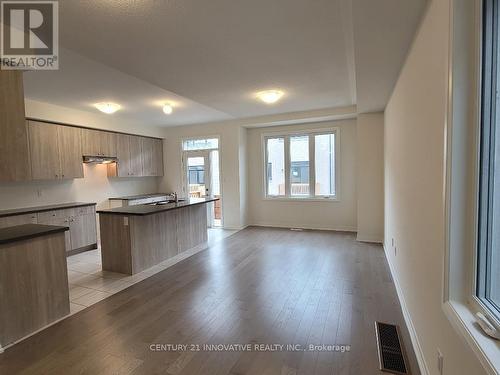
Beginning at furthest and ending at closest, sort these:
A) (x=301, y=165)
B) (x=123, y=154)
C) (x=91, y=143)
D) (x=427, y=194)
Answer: (x=301, y=165) → (x=123, y=154) → (x=91, y=143) → (x=427, y=194)

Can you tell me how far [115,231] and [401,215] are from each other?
3.63 meters

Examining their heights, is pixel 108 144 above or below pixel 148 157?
above

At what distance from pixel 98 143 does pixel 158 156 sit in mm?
1829

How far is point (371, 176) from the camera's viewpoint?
16.8 feet

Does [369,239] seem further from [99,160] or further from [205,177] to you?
[99,160]

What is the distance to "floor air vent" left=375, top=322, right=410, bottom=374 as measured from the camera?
1.92 metres

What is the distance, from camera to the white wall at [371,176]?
5.02 m

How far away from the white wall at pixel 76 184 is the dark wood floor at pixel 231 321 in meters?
2.95

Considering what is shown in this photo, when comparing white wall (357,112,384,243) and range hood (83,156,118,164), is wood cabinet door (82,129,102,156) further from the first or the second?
white wall (357,112,384,243)

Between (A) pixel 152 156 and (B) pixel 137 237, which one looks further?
(A) pixel 152 156

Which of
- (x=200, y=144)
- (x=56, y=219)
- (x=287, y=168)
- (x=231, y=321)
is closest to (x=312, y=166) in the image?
(x=287, y=168)

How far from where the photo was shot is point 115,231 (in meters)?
3.84

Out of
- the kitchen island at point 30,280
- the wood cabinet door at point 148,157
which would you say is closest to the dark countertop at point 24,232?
the kitchen island at point 30,280

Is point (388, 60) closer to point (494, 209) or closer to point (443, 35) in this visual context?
point (443, 35)
